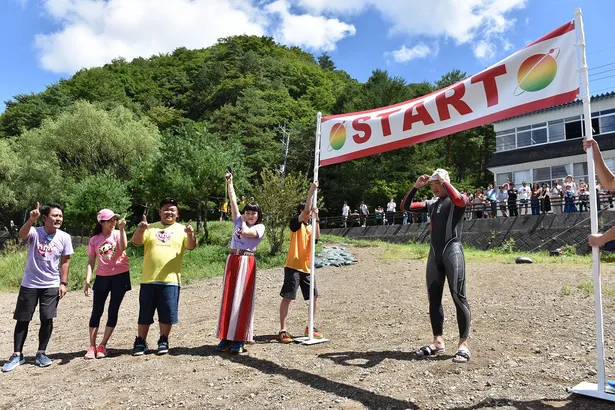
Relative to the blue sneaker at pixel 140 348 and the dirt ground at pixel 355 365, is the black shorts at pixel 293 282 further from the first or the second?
the blue sneaker at pixel 140 348

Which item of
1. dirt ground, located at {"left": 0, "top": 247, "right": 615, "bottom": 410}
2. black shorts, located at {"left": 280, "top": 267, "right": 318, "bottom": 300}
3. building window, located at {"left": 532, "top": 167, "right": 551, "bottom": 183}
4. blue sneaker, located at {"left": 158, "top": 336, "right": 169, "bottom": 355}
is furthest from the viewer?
building window, located at {"left": 532, "top": 167, "right": 551, "bottom": 183}

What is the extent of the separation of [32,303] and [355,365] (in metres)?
4.00

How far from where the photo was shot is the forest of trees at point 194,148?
28.8 meters

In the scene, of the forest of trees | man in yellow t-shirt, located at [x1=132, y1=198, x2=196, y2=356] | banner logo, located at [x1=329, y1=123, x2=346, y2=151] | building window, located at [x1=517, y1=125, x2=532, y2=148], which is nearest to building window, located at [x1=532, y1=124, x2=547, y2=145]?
building window, located at [x1=517, y1=125, x2=532, y2=148]

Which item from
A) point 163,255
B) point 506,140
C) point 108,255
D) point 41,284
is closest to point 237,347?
point 163,255

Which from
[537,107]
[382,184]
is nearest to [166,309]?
[537,107]

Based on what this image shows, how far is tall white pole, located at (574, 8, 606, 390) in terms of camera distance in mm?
3600

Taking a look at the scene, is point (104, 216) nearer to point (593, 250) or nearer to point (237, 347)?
point (237, 347)

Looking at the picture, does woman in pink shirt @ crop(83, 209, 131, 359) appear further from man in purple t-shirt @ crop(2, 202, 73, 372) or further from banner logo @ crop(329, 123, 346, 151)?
banner logo @ crop(329, 123, 346, 151)

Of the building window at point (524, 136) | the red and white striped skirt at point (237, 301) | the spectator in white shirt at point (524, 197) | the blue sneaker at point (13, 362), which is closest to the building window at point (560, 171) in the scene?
the building window at point (524, 136)

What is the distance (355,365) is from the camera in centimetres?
487

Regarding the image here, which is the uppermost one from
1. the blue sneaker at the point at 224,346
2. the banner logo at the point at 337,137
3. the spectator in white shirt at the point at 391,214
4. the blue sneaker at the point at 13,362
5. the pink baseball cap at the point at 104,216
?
the banner logo at the point at 337,137

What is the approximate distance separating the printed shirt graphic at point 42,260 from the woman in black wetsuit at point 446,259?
453cm

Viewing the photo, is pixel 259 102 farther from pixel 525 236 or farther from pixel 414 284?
pixel 414 284
